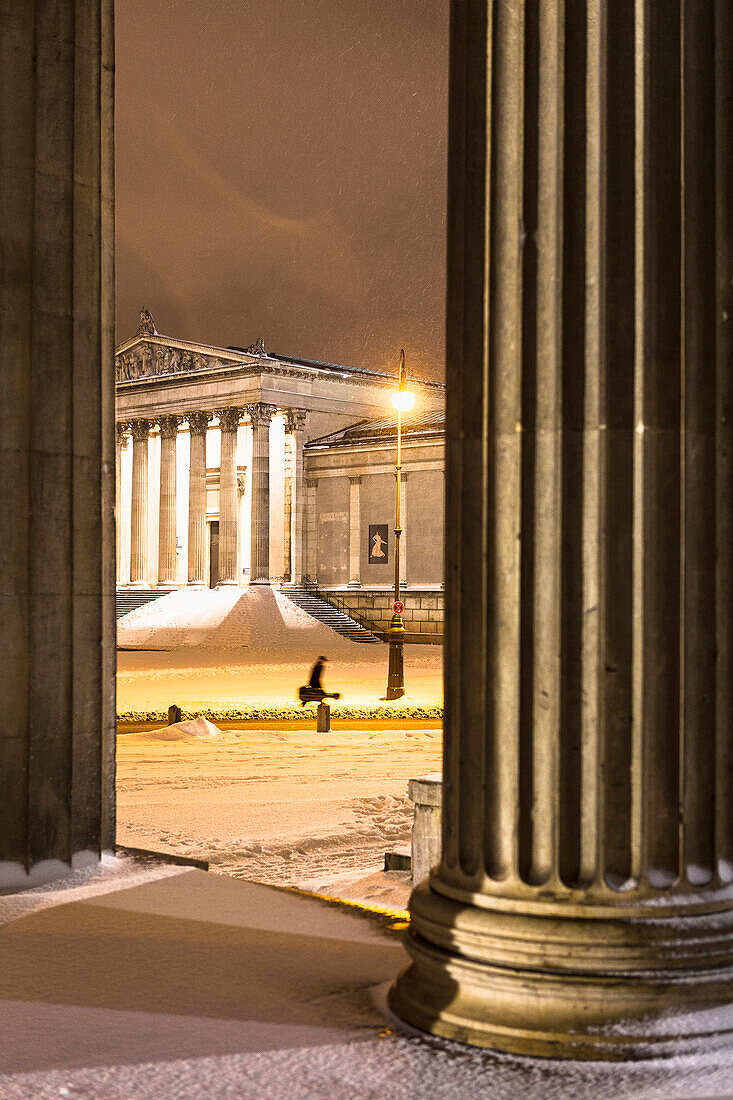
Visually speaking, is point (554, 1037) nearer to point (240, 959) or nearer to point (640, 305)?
point (240, 959)

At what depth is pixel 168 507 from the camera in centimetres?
7944

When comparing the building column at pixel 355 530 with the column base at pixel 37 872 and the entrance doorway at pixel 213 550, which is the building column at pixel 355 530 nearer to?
the entrance doorway at pixel 213 550

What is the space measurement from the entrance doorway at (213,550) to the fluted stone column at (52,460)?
7572 centimetres

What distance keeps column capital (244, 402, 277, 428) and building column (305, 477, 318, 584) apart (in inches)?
168

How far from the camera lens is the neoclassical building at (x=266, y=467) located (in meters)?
70.1

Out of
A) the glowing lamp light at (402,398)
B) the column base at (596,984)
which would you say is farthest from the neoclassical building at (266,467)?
the column base at (596,984)

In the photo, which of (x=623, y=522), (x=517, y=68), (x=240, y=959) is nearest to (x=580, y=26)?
(x=517, y=68)

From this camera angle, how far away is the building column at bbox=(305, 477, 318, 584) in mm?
74562

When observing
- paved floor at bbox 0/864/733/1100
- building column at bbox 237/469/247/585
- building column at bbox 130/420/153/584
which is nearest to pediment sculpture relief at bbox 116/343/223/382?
building column at bbox 130/420/153/584

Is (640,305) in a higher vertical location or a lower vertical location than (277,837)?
higher

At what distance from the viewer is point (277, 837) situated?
12.2 metres

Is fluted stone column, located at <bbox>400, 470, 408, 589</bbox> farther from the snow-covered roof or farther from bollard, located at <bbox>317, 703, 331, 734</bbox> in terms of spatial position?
bollard, located at <bbox>317, 703, 331, 734</bbox>

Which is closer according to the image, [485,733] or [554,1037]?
[554,1037]

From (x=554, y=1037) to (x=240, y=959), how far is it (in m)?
1.98
